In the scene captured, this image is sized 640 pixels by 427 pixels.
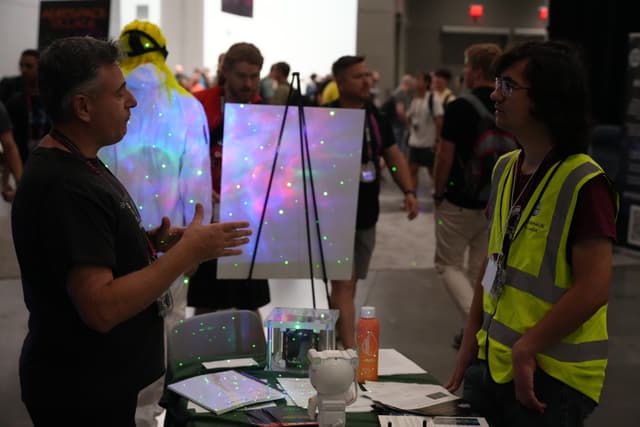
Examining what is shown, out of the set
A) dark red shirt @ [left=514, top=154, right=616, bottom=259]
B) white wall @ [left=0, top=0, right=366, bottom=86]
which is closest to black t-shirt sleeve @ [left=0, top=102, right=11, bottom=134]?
white wall @ [left=0, top=0, right=366, bottom=86]

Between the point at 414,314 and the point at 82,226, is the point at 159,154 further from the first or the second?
the point at 414,314

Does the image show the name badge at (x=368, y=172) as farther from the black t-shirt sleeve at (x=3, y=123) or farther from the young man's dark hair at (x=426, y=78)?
the young man's dark hair at (x=426, y=78)

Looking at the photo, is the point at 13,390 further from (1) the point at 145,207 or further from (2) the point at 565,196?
(2) the point at 565,196

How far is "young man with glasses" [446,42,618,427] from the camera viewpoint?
1726 mm

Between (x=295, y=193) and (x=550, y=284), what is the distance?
123 cm

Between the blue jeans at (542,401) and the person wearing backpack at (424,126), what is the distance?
7.57 m

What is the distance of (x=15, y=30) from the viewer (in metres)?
14.2

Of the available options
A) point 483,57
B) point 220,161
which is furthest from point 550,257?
point 483,57

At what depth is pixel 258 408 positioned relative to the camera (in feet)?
6.47

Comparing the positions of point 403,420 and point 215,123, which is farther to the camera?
point 215,123

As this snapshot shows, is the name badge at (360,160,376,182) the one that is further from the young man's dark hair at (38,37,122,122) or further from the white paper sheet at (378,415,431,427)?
the young man's dark hair at (38,37,122,122)

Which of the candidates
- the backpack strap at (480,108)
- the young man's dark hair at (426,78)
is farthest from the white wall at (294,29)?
the young man's dark hair at (426,78)

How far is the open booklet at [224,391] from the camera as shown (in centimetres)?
198

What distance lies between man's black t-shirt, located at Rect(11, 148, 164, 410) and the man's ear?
0.27ft
